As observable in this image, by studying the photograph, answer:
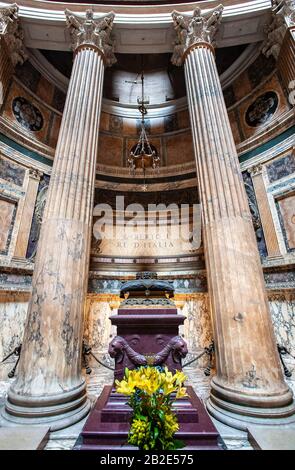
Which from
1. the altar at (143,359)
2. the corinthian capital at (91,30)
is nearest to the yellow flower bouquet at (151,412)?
the altar at (143,359)

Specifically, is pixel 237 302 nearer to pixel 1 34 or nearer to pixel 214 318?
pixel 214 318

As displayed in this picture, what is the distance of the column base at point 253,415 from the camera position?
2.96m

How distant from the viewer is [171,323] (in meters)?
3.67

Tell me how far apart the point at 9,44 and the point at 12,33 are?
0.31 m

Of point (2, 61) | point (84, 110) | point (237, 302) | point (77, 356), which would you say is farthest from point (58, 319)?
point (2, 61)

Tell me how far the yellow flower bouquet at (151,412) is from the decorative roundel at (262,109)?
8049 mm

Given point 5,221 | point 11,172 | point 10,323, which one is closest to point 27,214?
point 5,221

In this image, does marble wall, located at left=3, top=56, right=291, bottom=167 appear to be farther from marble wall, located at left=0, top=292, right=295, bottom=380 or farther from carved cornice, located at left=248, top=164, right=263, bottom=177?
marble wall, located at left=0, top=292, right=295, bottom=380

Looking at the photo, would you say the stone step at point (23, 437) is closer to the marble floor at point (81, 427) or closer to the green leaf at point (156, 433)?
the marble floor at point (81, 427)

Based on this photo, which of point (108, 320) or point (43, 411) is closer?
point (43, 411)

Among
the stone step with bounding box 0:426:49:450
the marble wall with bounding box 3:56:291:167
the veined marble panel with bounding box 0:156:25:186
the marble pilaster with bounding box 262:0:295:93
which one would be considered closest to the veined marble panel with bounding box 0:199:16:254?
the veined marble panel with bounding box 0:156:25:186

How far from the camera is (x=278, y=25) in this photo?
6.41m

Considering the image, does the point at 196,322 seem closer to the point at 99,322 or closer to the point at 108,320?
the point at 108,320

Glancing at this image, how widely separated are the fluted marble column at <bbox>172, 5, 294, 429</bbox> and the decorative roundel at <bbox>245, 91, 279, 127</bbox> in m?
2.76
